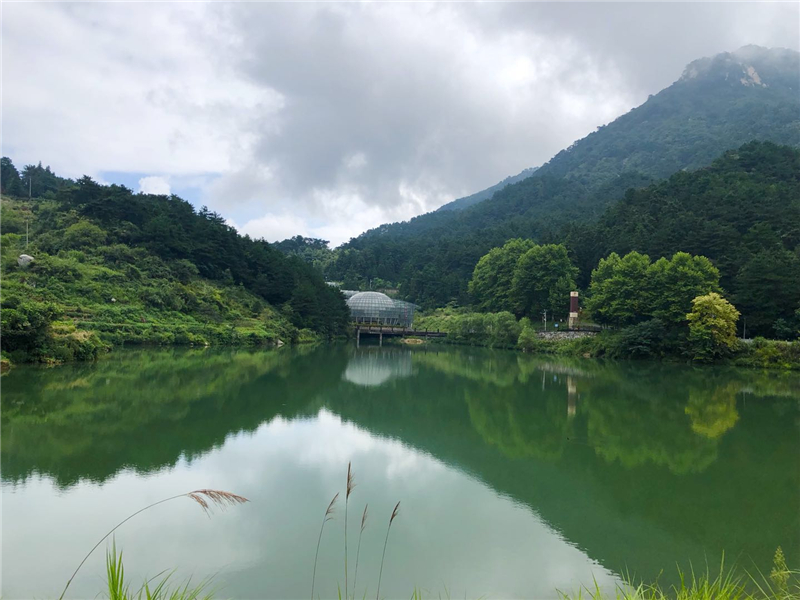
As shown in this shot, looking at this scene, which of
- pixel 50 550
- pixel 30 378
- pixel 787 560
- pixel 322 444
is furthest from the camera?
pixel 30 378

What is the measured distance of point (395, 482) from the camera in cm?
933

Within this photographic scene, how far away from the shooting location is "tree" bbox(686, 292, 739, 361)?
31.5 metres

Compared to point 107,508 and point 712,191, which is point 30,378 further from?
point 712,191

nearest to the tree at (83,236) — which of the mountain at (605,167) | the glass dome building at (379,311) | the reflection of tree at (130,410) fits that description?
the reflection of tree at (130,410)

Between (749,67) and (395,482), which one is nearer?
(395,482)

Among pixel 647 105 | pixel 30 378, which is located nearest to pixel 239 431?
pixel 30 378

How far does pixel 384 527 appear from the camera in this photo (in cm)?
733

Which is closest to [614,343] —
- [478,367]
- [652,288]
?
[652,288]

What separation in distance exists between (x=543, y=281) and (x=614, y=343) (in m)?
14.2

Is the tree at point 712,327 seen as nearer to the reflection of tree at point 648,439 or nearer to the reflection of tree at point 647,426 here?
the reflection of tree at point 647,426

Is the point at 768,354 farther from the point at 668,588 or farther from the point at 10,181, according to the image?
the point at 10,181

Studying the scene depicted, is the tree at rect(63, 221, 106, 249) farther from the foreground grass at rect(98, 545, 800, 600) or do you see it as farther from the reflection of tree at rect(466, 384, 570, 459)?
the foreground grass at rect(98, 545, 800, 600)

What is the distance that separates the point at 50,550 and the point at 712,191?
178 ft

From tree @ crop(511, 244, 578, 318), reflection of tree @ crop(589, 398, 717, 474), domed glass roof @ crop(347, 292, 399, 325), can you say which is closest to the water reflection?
reflection of tree @ crop(589, 398, 717, 474)
